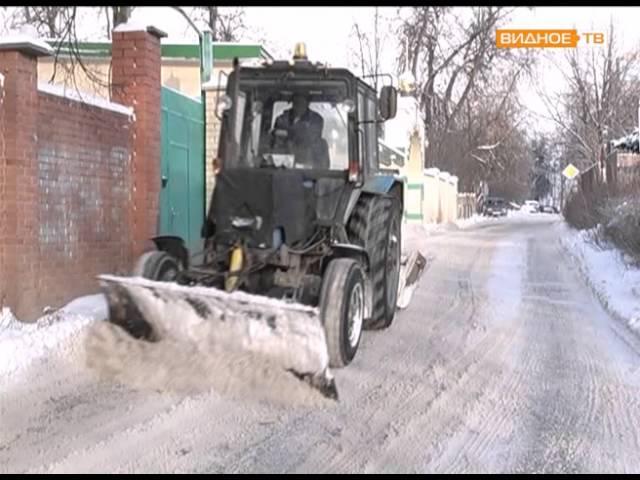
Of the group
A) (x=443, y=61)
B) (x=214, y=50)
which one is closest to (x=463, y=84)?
(x=443, y=61)

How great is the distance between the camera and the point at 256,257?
22.6 ft

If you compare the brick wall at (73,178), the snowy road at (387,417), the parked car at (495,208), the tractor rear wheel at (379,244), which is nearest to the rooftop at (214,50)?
the brick wall at (73,178)

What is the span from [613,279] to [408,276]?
3.88m

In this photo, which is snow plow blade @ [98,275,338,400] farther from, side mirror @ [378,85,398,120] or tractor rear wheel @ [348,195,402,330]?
side mirror @ [378,85,398,120]

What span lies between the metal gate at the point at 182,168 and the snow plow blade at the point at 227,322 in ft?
13.6

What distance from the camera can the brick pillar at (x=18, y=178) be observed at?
23.3ft

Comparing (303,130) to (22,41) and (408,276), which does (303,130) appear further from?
(408,276)

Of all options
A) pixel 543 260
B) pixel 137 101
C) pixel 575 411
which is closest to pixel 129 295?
pixel 575 411

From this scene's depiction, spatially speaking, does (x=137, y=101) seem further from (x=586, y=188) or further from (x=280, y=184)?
(x=586, y=188)

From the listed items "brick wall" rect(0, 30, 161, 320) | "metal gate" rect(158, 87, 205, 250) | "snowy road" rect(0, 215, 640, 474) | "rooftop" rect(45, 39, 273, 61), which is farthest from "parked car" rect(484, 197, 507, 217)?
"snowy road" rect(0, 215, 640, 474)

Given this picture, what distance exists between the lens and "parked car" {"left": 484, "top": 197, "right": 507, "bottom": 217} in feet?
185

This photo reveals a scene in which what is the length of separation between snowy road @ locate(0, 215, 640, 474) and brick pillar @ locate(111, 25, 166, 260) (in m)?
3.09

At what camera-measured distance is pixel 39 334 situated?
679 cm

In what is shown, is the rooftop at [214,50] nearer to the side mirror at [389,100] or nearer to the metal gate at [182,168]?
the metal gate at [182,168]
